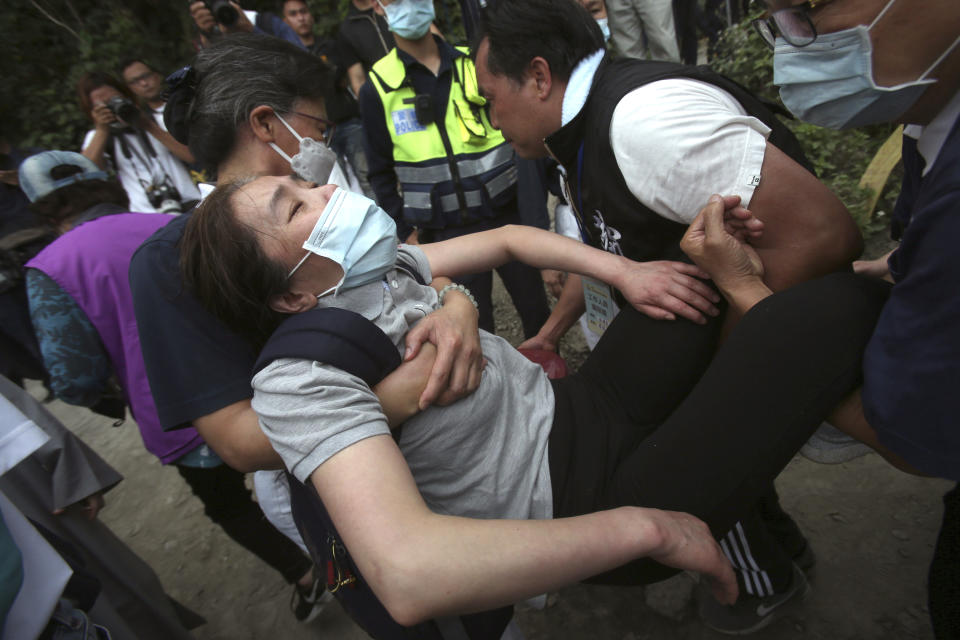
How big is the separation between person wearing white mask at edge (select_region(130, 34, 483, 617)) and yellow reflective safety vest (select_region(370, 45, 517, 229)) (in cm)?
111

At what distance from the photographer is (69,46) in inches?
379

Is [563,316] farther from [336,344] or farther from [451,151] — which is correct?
[336,344]

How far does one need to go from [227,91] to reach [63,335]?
1057 millimetres

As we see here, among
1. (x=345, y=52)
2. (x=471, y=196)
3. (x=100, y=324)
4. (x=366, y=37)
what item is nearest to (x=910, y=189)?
(x=471, y=196)

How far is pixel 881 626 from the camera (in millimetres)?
1782

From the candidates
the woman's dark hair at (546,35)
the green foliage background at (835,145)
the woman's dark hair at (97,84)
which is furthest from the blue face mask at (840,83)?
the woman's dark hair at (97,84)

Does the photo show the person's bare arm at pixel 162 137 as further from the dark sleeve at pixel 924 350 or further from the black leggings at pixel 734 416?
the dark sleeve at pixel 924 350

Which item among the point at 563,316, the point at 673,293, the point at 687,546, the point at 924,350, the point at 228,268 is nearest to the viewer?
the point at 924,350

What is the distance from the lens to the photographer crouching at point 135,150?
11.5ft

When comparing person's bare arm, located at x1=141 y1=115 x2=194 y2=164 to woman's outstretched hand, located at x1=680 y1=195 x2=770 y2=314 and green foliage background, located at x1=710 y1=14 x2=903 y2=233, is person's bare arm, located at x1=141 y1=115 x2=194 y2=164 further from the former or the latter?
green foliage background, located at x1=710 y1=14 x2=903 y2=233

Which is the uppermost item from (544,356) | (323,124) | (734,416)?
(323,124)

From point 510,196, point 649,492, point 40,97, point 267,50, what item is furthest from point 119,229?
point 40,97

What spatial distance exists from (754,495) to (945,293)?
22.5 inches

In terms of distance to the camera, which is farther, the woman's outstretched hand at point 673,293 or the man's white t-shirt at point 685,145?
the woman's outstretched hand at point 673,293
